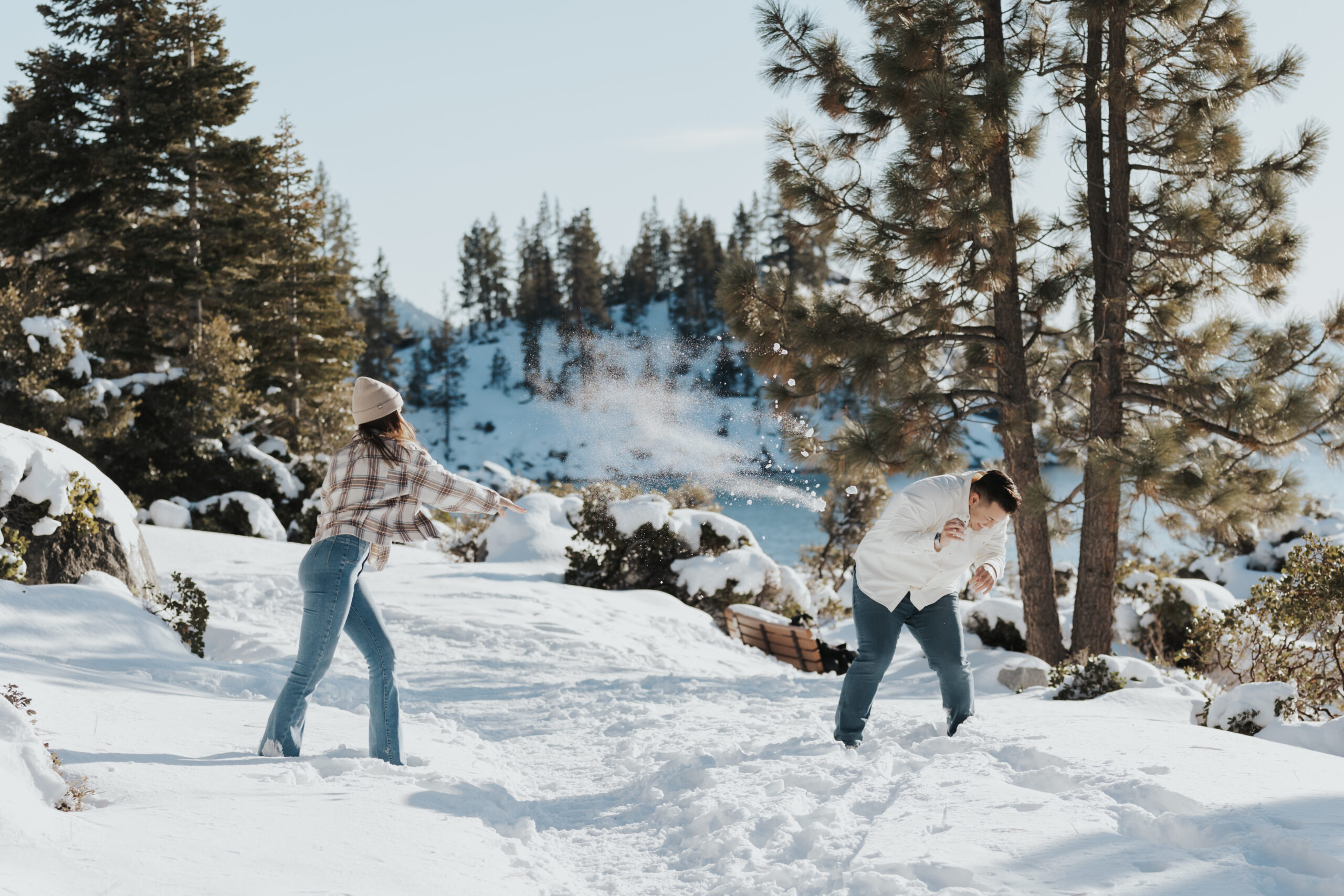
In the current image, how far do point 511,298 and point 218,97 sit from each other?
59404 mm

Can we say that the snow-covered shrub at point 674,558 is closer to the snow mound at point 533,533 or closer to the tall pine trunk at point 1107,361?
the snow mound at point 533,533

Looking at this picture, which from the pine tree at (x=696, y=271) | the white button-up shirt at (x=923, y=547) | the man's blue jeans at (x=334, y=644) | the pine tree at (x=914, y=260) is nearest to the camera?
the man's blue jeans at (x=334, y=644)

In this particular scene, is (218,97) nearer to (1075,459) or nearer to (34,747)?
(1075,459)

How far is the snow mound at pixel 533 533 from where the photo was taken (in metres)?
14.4

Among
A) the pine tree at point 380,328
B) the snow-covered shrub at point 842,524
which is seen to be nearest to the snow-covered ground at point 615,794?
the snow-covered shrub at point 842,524

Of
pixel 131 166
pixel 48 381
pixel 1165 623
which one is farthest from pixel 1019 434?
pixel 131 166

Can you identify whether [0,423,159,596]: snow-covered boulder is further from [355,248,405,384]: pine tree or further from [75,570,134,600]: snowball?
[355,248,405,384]: pine tree

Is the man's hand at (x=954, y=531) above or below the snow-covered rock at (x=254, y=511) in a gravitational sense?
above

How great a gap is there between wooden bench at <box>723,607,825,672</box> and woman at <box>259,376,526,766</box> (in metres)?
5.95

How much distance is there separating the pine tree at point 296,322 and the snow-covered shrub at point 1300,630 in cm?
2138

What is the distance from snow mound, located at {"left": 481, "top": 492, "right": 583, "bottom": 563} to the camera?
14.4 m

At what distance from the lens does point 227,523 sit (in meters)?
17.4

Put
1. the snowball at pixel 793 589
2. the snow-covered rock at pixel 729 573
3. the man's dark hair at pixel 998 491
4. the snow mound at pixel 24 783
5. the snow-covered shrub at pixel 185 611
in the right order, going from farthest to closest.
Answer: the snowball at pixel 793 589
the snow-covered rock at pixel 729 573
the snow-covered shrub at pixel 185 611
the man's dark hair at pixel 998 491
the snow mound at pixel 24 783

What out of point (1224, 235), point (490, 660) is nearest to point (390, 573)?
point (490, 660)
